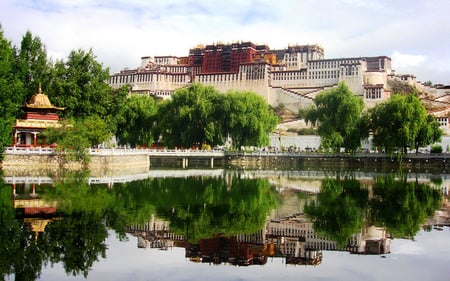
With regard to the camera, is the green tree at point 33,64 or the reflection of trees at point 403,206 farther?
the green tree at point 33,64

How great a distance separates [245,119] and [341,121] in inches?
315

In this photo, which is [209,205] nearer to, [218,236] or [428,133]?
[218,236]

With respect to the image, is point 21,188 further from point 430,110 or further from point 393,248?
point 430,110

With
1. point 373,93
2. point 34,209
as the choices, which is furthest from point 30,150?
point 373,93

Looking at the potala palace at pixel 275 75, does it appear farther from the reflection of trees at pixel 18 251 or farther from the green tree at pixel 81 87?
the reflection of trees at pixel 18 251

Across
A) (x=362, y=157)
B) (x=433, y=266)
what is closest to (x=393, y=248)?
(x=433, y=266)

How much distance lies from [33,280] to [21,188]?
45.1 ft

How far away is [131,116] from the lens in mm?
51156

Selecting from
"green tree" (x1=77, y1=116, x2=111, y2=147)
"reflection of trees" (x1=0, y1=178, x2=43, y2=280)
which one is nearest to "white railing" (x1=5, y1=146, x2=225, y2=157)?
"green tree" (x1=77, y1=116, x2=111, y2=147)

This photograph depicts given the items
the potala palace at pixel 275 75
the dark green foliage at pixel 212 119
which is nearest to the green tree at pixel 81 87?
the dark green foliage at pixel 212 119

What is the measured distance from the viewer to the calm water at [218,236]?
1025 cm

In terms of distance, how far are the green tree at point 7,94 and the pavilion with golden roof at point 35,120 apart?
0.99m

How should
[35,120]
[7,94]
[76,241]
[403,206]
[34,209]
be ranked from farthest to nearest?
[35,120], [7,94], [403,206], [34,209], [76,241]

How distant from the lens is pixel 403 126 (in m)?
42.4
